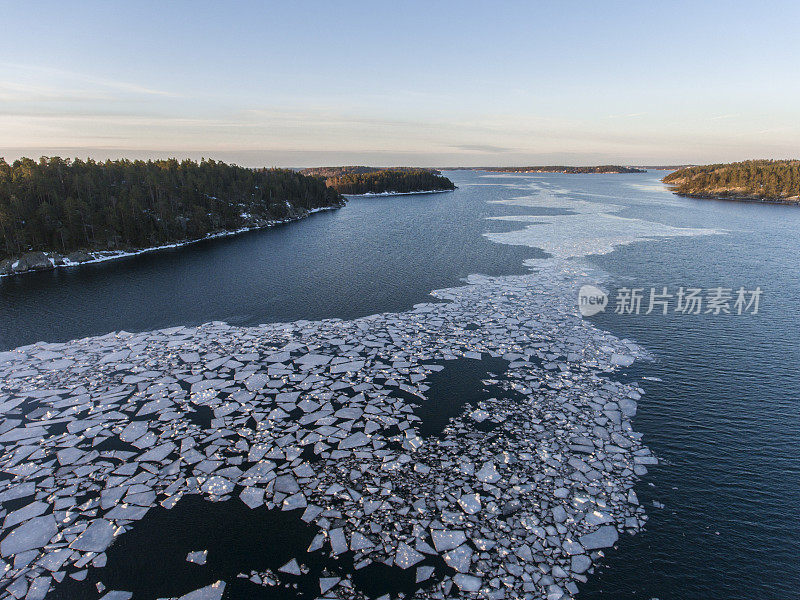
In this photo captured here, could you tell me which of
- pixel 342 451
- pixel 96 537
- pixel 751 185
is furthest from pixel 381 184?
pixel 96 537

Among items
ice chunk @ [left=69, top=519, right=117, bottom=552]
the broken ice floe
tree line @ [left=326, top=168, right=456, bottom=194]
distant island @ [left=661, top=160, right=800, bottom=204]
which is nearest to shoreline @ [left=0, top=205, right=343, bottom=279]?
the broken ice floe

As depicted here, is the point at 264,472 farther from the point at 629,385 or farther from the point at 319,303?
the point at 319,303

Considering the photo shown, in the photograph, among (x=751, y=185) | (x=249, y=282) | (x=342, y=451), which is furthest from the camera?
(x=751, y=185)

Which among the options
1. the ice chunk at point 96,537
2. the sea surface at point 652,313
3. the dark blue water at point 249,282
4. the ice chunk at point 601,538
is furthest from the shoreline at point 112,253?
the ice chunk at point 601,538

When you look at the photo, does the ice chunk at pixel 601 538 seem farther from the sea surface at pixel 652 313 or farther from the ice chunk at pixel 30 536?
the ice chunk at pixel 30 536

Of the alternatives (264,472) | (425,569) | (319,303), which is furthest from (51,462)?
(319,303)

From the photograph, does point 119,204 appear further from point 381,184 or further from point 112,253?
point 381,184

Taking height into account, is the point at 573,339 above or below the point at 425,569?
above
